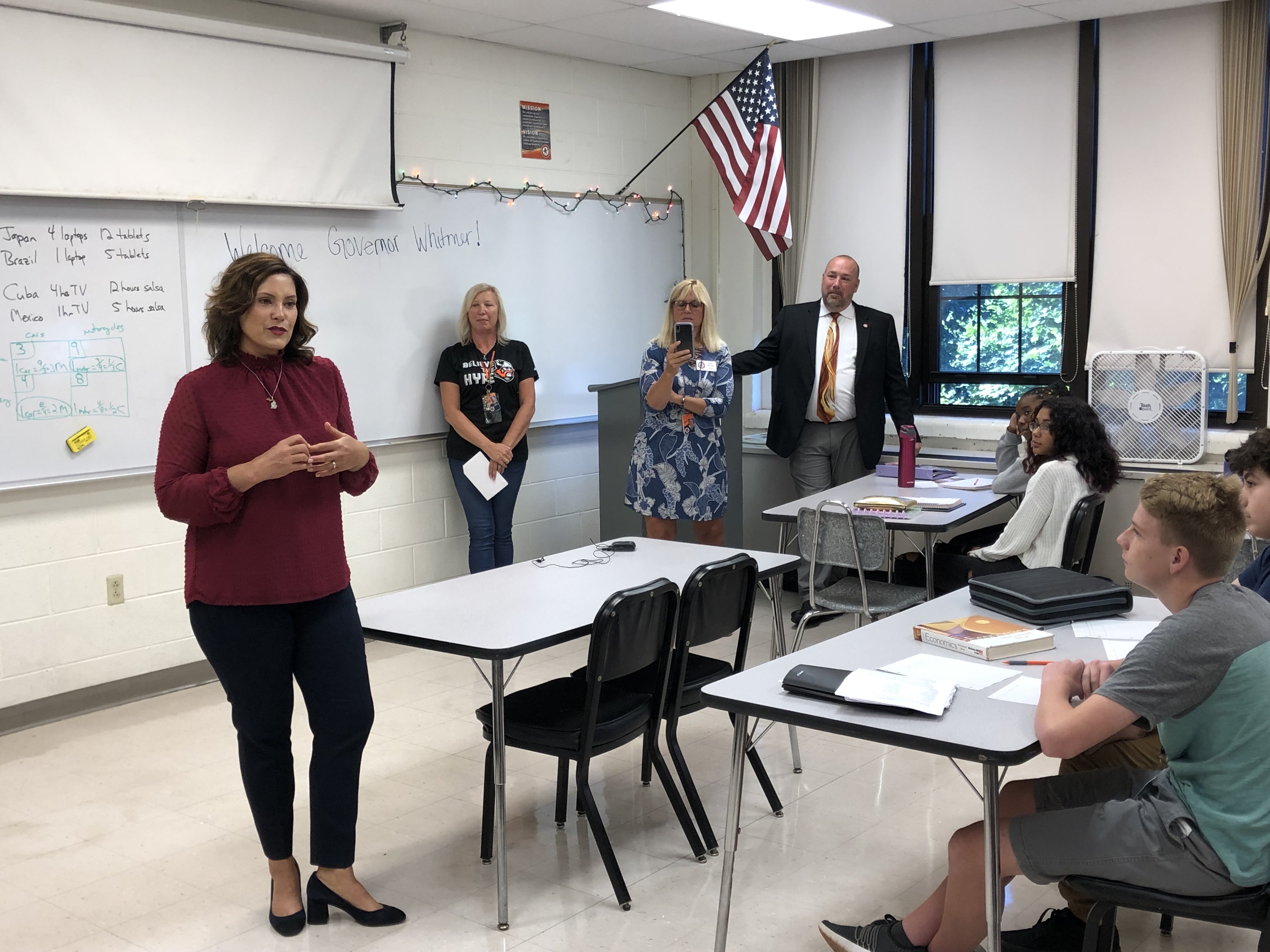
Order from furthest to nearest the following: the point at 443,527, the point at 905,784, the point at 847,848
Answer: the point at 443,527, the point at 905,784, the point at 847,848

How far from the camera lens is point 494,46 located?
605 centimetres

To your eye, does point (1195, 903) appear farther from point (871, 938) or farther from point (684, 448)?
point (684, 448)

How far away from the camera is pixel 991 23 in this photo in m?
5.84

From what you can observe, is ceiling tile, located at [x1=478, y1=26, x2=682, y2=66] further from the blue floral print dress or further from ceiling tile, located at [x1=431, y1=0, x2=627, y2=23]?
the blue floral print dress

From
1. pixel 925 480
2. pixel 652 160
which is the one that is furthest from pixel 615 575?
pixel 652 160

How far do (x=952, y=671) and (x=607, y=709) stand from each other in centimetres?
102

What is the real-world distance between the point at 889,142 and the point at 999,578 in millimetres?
4083

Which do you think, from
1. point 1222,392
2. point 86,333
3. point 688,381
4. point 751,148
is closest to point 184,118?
point 86,333

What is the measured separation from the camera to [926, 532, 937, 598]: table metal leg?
4.64m

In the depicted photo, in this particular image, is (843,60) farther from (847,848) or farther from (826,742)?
(847,848)

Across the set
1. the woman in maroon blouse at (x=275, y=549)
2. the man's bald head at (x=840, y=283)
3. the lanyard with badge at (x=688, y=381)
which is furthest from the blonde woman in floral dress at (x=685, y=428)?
the woman in maroon blouse at (x=275, y=549)

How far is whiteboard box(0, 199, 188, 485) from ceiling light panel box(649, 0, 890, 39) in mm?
2376

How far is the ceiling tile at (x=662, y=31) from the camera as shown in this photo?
5.55m

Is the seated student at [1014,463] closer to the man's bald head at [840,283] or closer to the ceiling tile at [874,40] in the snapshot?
the man's bald head at [840,283]
